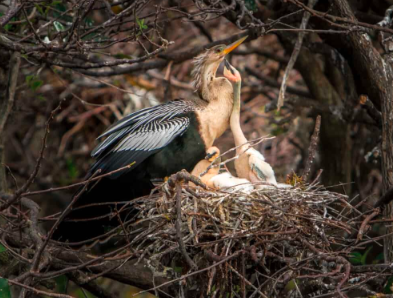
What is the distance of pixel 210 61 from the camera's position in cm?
532

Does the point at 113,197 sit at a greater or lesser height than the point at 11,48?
lesser

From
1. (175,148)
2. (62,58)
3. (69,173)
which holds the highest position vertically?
(62,58)

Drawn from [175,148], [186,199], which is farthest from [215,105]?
[186,199]

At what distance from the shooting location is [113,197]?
5172 millimetres

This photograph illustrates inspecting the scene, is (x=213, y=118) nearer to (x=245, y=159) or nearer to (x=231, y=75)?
(x=231, y=75)

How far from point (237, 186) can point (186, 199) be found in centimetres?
34

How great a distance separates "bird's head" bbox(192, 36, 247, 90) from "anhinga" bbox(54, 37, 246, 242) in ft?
A: 0.40

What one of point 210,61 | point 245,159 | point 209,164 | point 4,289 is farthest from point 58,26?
point 4,289

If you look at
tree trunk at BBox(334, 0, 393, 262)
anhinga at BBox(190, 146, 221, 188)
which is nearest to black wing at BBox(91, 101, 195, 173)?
anhinga at BBox(190, 146, 221, 188)

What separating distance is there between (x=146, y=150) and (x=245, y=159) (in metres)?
0.66

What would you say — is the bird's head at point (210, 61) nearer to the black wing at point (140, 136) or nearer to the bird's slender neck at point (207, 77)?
the bird's slender neck at point (207, 77)

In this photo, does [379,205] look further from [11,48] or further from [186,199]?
[11,48]

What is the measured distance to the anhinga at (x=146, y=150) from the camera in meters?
4.99

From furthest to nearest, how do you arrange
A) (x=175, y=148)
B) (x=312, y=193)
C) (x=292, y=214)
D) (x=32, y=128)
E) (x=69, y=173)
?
1. (x=32, y=128)
2. (x=69, y=173)
3. (x=175, y=148)
4. (x=312, y=193)
5. (x=292, y=214)
